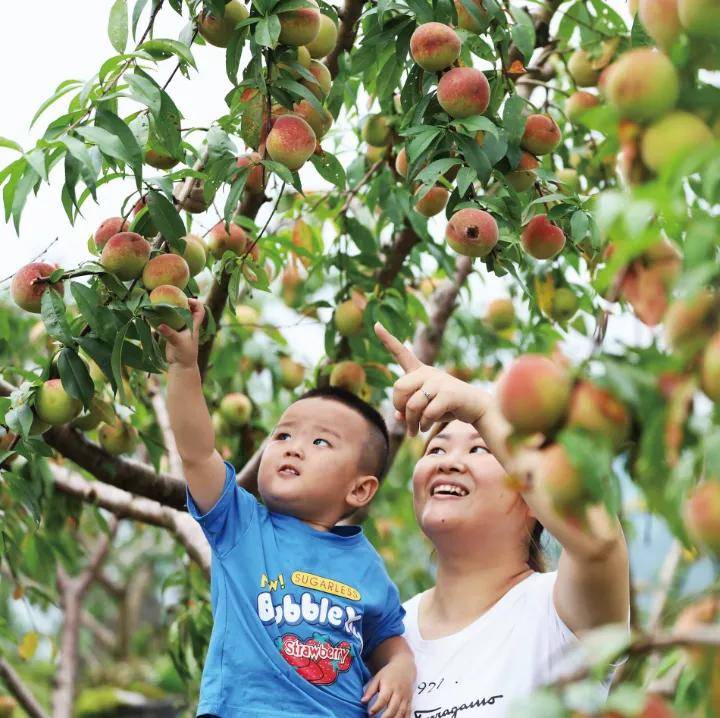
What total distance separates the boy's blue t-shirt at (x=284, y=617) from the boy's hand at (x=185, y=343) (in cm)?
24

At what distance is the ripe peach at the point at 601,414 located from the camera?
741 mm

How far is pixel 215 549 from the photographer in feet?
5.45

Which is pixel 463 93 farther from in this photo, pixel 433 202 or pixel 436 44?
pixel 433 202

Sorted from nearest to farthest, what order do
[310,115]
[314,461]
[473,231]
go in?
[473,231] < [310,115] < [314,461]

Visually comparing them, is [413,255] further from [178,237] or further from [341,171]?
[178,237]

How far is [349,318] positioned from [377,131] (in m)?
0.41

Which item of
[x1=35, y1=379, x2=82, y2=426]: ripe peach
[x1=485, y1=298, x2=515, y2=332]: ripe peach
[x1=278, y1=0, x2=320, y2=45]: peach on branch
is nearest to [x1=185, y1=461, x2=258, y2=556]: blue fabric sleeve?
[x1=35, y1=379, x2=82, y2=426]: ripe peach

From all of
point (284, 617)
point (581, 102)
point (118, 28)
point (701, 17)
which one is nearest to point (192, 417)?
point (284, 617)

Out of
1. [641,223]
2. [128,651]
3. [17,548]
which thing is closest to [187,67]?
[641,223]

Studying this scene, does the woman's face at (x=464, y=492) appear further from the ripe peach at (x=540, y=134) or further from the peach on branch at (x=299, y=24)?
the peach on branch at (x=299, y=24)

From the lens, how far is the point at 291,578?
5.42 ft

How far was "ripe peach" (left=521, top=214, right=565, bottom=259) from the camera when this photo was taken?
1686mm

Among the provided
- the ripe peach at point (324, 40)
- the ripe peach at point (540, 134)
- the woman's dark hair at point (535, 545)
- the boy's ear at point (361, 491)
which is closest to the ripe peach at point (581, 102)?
the ripe peach at point (540, 134)

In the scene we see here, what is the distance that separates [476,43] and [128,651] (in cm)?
598
